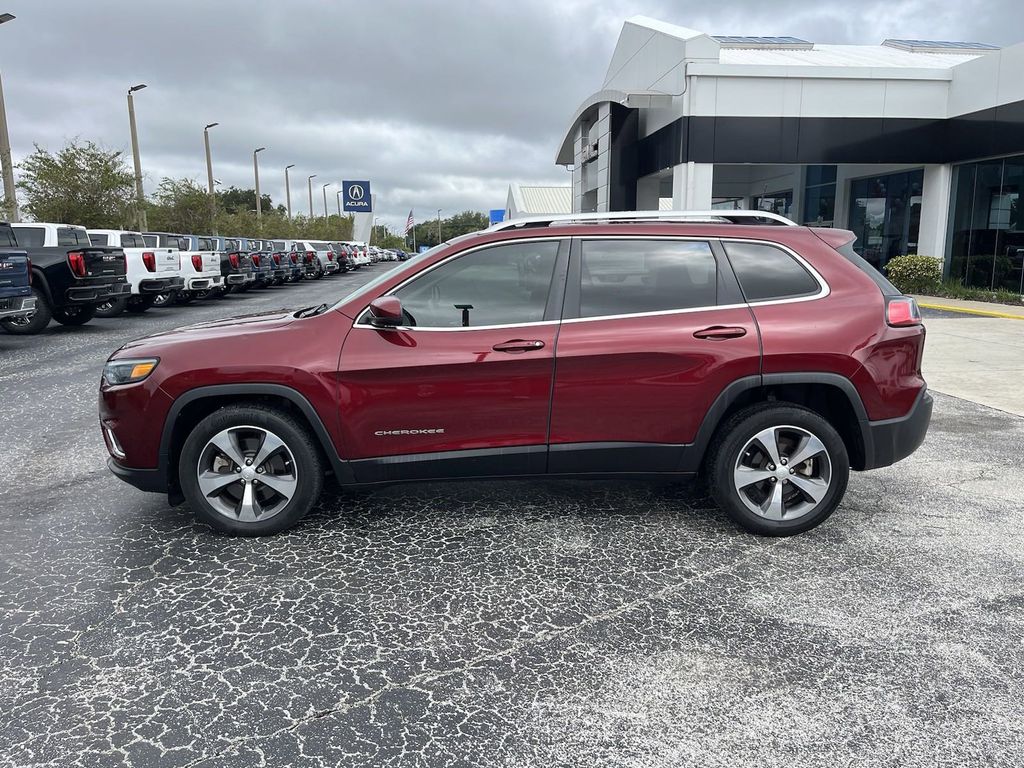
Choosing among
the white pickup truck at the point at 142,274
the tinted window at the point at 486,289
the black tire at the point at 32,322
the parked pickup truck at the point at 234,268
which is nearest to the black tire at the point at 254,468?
the tinted window at the point at 486,289

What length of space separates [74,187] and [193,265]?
33.0 ft

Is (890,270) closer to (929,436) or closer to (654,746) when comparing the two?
(929,436)

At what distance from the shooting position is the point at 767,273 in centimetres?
→ 428

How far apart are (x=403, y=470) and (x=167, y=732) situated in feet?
5.82

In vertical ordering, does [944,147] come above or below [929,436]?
above

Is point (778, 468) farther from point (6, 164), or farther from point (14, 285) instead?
point (6, 164)

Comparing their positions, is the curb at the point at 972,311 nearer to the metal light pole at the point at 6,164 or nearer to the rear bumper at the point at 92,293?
the rear bumper at the point at 92,293

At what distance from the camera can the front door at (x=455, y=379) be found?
13.2 feet

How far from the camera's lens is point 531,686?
2.88 meters

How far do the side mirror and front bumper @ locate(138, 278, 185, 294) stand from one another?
1389 centimetres

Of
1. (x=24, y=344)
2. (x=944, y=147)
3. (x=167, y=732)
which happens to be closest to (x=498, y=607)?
(x=167, y=732)

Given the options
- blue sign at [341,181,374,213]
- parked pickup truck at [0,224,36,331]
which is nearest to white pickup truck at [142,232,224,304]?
parked pickup truck at [0,224,36,331]

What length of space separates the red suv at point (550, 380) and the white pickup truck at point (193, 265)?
14934 millimetres

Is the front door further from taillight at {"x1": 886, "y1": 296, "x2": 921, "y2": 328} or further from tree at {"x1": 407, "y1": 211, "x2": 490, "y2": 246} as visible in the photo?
tree at {"x1": 407, "y1": 211, "x2": 490, "y2": 246}
